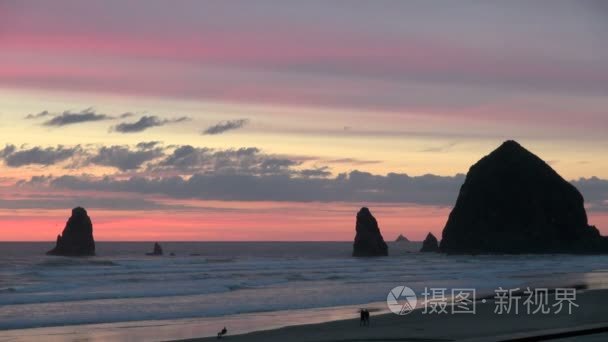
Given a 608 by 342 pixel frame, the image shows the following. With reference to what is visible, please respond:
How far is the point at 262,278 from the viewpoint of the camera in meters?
57.8

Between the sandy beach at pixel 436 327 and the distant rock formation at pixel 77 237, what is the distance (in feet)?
325

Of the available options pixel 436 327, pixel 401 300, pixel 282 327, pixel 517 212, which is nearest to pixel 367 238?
pixel 517 212

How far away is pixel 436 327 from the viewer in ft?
78.4

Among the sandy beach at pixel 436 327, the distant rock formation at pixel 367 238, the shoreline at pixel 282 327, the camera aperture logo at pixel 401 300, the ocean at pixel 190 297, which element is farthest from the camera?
the distant rock formation at pixel 367 238

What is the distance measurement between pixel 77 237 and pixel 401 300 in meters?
92.5

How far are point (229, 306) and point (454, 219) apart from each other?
121 metres

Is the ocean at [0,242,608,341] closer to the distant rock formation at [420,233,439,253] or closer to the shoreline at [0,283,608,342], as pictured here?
the shoreline at [0,283,608,342]

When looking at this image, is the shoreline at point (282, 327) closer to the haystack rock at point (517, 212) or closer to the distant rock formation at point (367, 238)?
the distant rock formation at point (367, 238)

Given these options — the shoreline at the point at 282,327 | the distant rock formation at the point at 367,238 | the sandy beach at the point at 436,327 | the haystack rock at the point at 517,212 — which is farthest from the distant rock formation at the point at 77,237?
the sandy beach at the point at 436,327

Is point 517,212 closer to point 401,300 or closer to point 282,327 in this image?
point 401,300

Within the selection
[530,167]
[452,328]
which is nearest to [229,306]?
[452,328]

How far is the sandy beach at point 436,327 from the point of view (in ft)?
72.0

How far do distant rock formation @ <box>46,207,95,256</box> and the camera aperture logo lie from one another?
83.2 m

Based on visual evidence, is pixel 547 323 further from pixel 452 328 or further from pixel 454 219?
pixel 454 219
